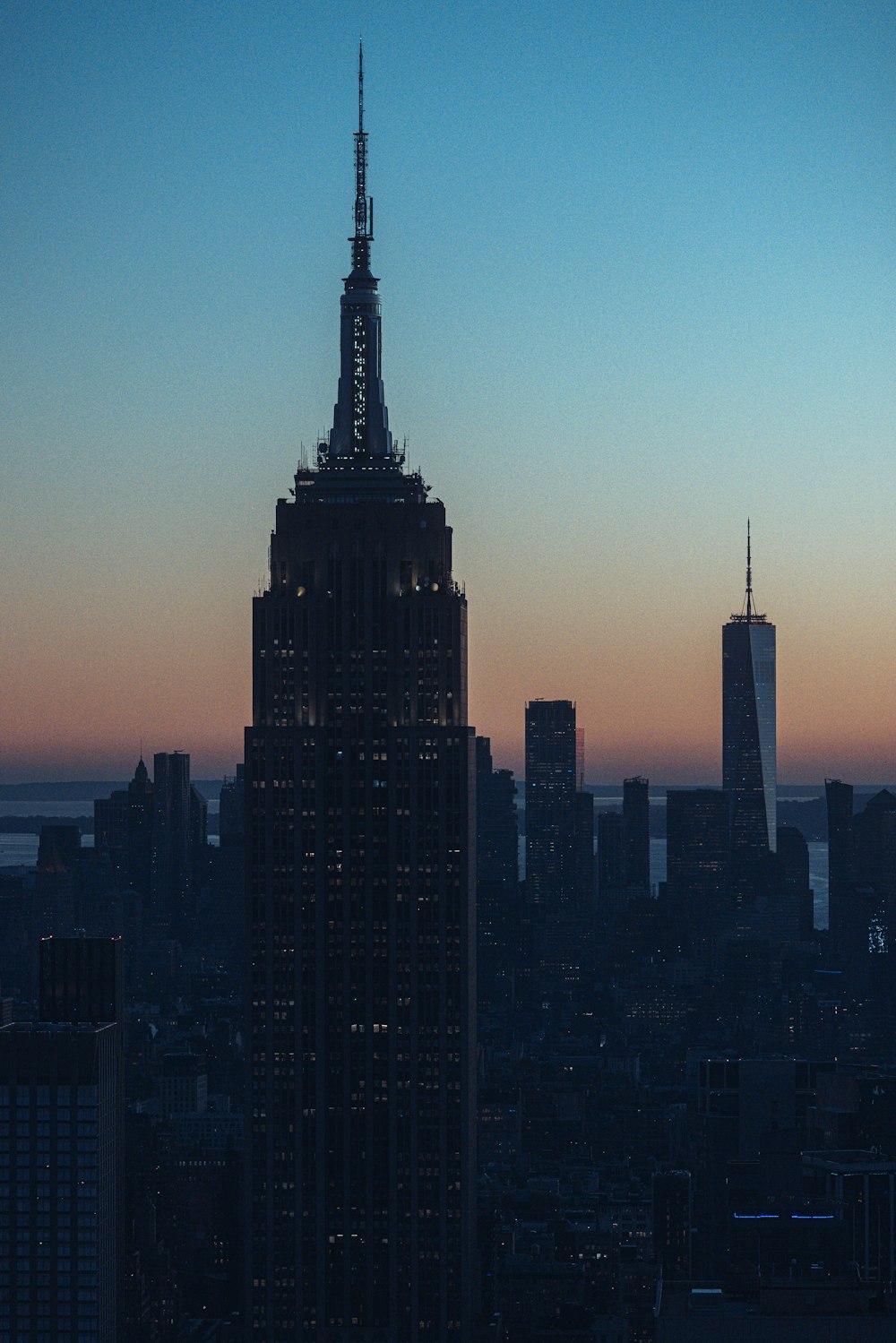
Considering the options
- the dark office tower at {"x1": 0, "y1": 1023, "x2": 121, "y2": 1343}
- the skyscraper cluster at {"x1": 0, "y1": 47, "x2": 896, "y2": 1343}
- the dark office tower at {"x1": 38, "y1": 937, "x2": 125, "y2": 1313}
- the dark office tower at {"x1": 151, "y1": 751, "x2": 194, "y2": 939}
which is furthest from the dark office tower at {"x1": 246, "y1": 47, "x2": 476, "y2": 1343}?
the dark office tower at {"x1": 151, "y1": 751, "x2": 194, "y2": 939}

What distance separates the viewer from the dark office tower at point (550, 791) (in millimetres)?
175750

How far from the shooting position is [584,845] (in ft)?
593

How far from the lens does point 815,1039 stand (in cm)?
14888

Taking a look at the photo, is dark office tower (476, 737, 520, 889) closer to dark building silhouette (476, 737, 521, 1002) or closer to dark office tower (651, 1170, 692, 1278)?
dark building silhouette (476, 737, 521, 1002)

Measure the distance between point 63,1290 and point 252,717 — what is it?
61.4ft

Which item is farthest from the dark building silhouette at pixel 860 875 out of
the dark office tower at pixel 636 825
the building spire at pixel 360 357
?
the building spire at pixel 360 357

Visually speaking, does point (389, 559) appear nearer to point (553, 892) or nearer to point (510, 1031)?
point (510, 1031)

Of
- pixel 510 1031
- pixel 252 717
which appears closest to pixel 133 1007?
A: pixel 510 1031

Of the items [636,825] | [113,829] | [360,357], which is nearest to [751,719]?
[636,825]

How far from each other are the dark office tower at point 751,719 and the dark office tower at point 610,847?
31.4 feet

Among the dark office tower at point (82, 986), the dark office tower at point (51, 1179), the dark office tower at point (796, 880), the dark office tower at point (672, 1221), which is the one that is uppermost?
the dark office tower at point (796, 880)

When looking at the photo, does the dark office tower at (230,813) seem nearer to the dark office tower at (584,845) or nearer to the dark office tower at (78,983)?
the dark office tower at (584,845)

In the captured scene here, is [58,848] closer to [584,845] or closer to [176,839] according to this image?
[176,839]

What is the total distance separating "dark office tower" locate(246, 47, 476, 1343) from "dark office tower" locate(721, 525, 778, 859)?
119218 millimetres
